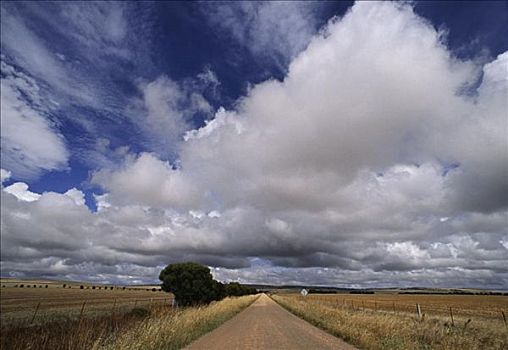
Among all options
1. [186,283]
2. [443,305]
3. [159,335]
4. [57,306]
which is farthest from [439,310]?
[57,306]

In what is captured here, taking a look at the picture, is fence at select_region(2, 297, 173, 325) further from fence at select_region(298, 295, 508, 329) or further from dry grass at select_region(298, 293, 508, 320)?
dry grass at select_region(298, 293, 508, 320)

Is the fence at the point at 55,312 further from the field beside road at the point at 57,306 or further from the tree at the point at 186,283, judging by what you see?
the tree at the point at 186,283

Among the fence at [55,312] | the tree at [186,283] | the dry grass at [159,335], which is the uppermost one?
the tree at [186,283]

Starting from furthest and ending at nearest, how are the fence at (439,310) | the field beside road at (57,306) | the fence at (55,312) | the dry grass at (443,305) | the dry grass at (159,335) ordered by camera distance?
the dry grass at (443,305)
the fence at (439,310)
the field beside road at (57,306)
the fence at (55,312)
the dry grass at (159,335)

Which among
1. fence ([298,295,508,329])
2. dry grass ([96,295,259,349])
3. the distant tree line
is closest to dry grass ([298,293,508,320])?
fence ([298,295,508,329])

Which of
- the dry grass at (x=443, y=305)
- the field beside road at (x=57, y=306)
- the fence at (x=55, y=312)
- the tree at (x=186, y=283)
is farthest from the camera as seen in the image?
the tree at (x=186, y=283)

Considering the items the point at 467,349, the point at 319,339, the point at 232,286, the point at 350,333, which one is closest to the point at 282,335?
the point at 319,339

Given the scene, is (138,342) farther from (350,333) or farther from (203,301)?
(203,301)

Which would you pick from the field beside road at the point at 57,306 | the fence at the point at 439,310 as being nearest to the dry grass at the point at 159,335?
the field beside road at the point at 57,306

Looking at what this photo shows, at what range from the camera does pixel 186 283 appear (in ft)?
150

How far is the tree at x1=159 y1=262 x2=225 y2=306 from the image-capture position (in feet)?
149

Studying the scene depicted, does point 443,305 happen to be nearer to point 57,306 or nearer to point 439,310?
point 439,310

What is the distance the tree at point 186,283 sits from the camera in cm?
4556

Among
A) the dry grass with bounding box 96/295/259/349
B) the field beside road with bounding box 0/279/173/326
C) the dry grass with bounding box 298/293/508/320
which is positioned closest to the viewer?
the dry grass with bounding box 96/295/259/349
